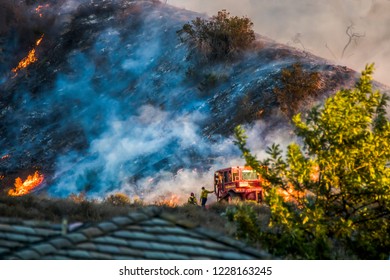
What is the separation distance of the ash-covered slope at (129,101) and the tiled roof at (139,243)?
34.1 metres

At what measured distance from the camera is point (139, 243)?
21.5 ft

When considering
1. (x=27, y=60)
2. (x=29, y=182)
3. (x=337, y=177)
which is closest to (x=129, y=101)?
(x=29, y=182)

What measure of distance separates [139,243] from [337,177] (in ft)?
20.5

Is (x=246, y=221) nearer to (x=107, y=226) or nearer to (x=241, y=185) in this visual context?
(x=107, y=226)

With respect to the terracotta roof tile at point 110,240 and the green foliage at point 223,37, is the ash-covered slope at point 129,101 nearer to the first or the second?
the green foliage at point 223,37

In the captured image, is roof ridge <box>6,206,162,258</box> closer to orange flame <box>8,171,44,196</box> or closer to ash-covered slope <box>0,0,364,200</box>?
ash-covered slope <box>0,0,364,200</box>

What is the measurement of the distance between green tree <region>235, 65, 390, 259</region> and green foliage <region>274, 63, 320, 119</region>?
3377 cm

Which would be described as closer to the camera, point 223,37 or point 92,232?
point 92,232

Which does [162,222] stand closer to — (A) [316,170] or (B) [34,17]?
(A) [316,170]

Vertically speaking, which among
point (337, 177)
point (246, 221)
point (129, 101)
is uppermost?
point (129, 101)

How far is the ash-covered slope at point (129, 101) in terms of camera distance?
149ft

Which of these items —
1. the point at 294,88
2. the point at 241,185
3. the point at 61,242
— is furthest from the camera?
the point at 294,88

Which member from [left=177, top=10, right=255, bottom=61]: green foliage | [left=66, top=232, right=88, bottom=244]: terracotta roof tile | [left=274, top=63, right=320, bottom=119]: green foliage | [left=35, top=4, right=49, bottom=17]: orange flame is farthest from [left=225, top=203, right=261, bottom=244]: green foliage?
[left=35, top=4, right=49, bottom=17]: orange flame
